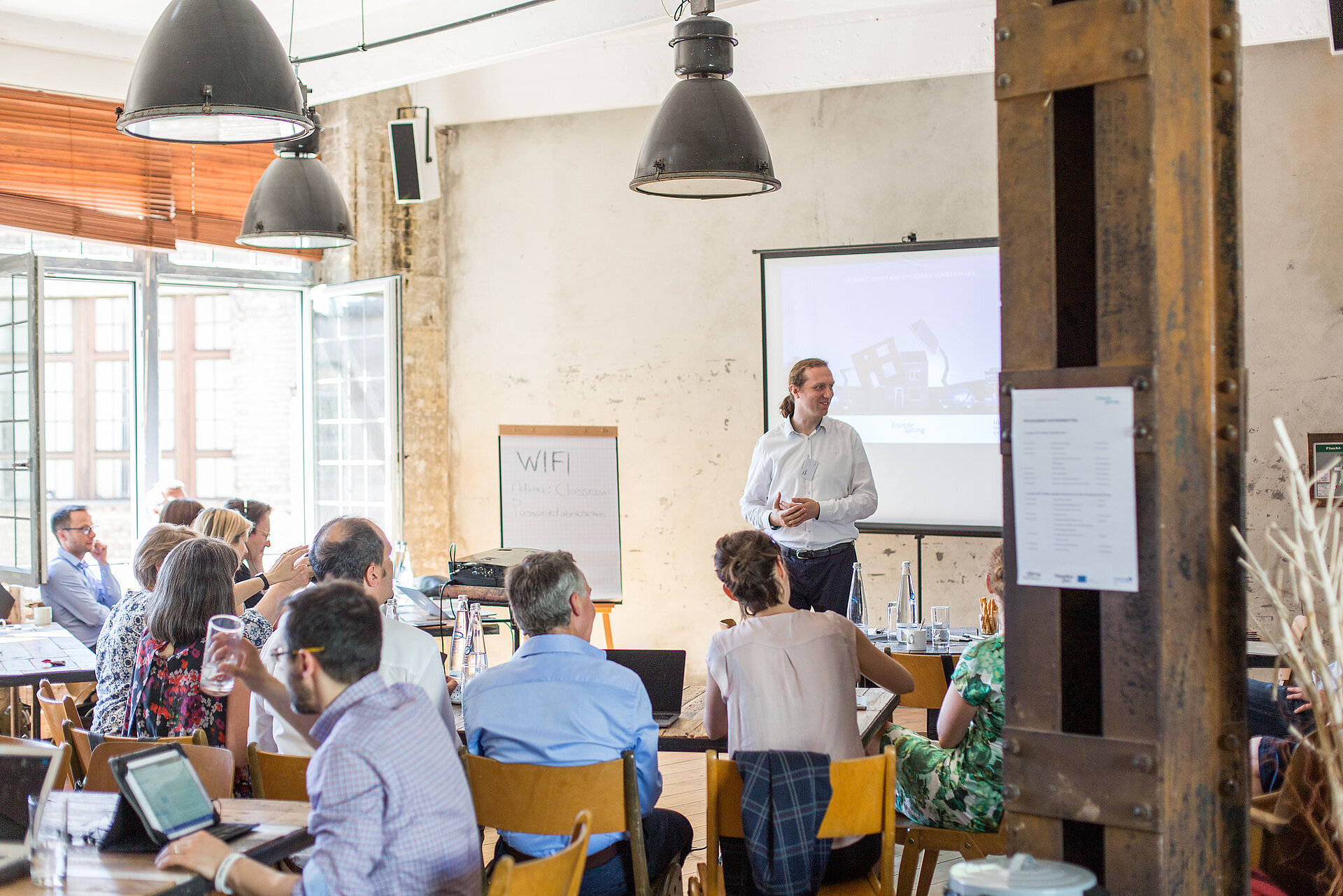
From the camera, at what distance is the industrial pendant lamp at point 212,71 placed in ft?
9.34

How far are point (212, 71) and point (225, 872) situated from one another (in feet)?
6.25

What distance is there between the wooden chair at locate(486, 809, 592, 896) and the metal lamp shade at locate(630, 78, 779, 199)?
85.4 inches

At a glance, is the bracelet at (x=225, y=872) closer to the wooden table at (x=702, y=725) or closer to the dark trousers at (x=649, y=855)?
the dark trousers at (x=649, y=855)

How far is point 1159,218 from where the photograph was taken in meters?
1.73

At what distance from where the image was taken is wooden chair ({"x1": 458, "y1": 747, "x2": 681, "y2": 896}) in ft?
8.05

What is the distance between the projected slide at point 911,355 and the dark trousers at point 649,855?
12.0ft

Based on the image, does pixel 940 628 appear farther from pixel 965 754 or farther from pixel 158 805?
pixel 158 805

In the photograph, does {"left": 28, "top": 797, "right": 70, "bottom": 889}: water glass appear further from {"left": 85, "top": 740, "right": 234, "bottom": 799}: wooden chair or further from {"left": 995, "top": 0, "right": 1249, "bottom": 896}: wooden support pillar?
{"left": 995, "top": 0, "right": 1249, "bottom": 896}: wooden support pillar

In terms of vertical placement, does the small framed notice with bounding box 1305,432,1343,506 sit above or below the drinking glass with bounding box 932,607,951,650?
above

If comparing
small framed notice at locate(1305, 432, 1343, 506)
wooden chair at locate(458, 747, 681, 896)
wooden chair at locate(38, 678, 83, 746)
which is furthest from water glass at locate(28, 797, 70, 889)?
small framed notice at locate(1305, 432, 1343, 506)

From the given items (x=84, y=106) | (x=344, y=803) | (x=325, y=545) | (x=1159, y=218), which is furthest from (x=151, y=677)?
(x=84, y=106)

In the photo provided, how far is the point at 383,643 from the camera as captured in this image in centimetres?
273

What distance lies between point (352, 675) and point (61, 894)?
23.3 inches

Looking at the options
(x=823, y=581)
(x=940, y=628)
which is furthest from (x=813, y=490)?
(x=940, y=628)
